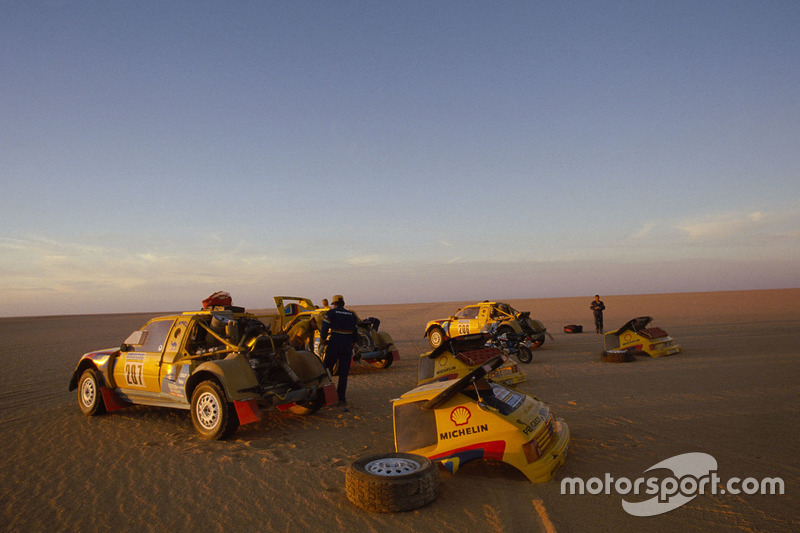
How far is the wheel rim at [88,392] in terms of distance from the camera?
7.59m

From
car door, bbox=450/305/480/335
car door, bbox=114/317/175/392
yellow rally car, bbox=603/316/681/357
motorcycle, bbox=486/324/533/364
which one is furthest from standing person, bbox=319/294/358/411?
car door, bbox=450/305/480/335

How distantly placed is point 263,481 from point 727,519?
13.7ft

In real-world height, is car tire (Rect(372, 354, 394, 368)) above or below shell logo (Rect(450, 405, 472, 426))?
below

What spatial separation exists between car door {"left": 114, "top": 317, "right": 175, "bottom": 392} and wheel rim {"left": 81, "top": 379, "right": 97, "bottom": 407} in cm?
50

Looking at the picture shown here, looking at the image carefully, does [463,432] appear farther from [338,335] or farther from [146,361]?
[146,361]

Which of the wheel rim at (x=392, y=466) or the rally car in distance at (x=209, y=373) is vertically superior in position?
the rally car in distance at (x=209, y=373)

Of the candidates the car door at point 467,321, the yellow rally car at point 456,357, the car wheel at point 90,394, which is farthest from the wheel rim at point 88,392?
the car door at point 467,321

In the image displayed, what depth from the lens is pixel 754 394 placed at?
25.8ft

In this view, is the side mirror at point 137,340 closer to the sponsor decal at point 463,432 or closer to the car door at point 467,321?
the sponsor decal at point 463,432

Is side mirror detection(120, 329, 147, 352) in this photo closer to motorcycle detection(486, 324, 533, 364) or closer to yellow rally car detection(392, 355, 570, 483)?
yellow rally car detection(392, 355, 570, 483)

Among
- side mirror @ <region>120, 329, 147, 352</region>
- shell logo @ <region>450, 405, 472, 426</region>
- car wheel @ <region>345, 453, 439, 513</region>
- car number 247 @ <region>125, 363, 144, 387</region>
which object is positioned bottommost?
car wheel @ <region>345, 453, 439, 513</region>

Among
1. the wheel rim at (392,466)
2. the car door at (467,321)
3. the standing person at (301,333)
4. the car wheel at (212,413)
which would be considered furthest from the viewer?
the car door at (467,321)

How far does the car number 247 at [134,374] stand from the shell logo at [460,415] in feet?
16.8

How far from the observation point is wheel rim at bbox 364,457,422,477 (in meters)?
4.21
